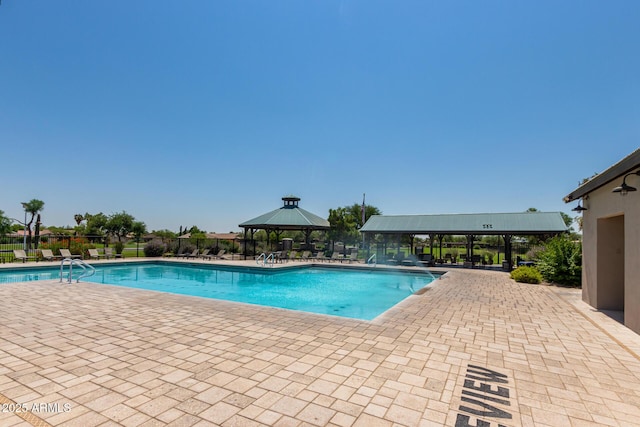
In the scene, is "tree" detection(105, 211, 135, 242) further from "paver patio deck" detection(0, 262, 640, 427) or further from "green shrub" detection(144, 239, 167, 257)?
"paver patio deck" detection(0, 262, 640, 427)

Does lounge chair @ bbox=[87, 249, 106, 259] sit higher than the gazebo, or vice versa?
the gazebo

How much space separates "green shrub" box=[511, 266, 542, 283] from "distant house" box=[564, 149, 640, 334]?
338 cm

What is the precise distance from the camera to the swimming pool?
30.8ft

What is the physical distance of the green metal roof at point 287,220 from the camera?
66.4 feet

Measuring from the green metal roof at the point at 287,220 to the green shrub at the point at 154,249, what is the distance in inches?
230

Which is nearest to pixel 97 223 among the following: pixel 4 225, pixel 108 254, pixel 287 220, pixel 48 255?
pixel 4 225

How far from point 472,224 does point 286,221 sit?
11.3m

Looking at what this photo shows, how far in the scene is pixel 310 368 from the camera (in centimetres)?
339

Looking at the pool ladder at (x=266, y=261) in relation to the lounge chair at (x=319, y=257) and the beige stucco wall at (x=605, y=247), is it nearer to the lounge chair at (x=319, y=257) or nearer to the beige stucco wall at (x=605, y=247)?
the lounge chair at (x=319, y=257)

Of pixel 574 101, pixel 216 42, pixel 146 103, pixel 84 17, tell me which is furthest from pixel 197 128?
pixel 574 101

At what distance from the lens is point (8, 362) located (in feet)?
11.3

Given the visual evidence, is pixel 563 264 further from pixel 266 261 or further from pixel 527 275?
pixel 266 261

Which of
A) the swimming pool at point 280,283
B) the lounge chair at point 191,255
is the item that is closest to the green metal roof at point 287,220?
the lounge chair at point 191,255

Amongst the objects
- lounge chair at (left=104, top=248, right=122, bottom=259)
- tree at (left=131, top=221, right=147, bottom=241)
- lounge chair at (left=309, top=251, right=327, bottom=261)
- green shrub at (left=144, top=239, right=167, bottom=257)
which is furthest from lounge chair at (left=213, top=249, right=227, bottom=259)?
tree at (left=131, top=221, right=147, bottom=241)
